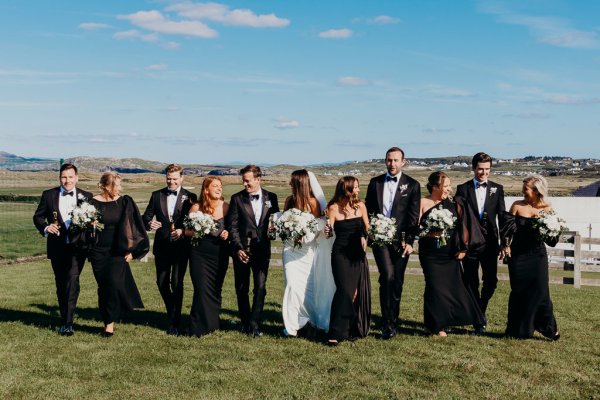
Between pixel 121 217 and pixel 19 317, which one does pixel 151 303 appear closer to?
pixel 19 317

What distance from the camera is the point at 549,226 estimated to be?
28.8ft

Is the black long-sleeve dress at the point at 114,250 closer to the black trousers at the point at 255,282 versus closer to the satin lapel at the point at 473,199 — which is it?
the black trousers at the point at 255,282

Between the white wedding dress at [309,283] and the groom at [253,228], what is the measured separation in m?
0.38

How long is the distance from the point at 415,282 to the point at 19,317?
9504 millimetres

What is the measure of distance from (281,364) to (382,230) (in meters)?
2.24

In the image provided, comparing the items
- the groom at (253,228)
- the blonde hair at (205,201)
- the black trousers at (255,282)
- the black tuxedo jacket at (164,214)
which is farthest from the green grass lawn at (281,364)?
the blonde hair at (205,201)

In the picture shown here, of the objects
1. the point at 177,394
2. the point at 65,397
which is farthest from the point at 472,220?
the point at 65,397

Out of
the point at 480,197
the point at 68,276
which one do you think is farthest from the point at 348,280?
the point at 68,276

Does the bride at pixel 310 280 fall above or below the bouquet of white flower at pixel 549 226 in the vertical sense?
below

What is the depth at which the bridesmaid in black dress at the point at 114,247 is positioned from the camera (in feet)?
30.1

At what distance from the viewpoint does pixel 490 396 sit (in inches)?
260

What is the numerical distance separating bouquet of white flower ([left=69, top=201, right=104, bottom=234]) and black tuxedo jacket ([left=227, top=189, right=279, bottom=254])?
6.17 feet

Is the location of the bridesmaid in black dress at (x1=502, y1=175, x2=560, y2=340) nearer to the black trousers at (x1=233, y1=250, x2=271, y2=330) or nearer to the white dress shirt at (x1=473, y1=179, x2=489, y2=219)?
the white dress shirt at (x1=473, y1=179, x2=489, y2=219)

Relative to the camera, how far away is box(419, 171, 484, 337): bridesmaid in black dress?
912cm
